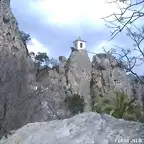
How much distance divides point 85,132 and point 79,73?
161ft

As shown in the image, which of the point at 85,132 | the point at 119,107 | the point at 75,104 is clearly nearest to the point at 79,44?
the point at 75,104

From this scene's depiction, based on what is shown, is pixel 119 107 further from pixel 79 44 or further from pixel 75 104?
pixel 79 44

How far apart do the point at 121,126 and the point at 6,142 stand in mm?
3065

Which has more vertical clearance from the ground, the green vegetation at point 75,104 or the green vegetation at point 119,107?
the green vegetation at point 75,104

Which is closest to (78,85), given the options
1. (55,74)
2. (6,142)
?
(55,74)

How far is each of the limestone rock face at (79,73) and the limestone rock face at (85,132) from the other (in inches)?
1724

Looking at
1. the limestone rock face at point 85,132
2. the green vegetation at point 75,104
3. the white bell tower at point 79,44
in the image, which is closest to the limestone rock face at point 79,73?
the white bell tower at point 79,44

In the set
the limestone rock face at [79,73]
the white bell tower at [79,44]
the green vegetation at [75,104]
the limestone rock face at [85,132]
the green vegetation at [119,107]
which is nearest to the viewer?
the limestone rock face at [85,132]

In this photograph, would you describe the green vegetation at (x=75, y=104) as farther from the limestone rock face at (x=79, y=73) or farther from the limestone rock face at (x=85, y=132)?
the limestone rock face at (x=85, y=132)

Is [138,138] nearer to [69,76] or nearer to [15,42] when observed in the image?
[15,42]

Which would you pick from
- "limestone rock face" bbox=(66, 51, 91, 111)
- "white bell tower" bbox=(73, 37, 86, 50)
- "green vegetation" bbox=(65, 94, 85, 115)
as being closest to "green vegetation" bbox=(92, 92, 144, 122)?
"green vegetation" bbox=(65, 94, 85, 115)

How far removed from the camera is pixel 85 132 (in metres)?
6.87

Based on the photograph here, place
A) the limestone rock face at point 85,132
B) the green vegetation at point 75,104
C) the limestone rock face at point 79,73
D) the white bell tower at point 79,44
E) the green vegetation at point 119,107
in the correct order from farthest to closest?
the white bell tower at point 79,44
the limestone rock face at point 79,73
the green vegetation at point 75,104
the green vegetation at point 119,107
the limestone rock face at point 85,132

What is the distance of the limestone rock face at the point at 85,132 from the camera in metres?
6.36
